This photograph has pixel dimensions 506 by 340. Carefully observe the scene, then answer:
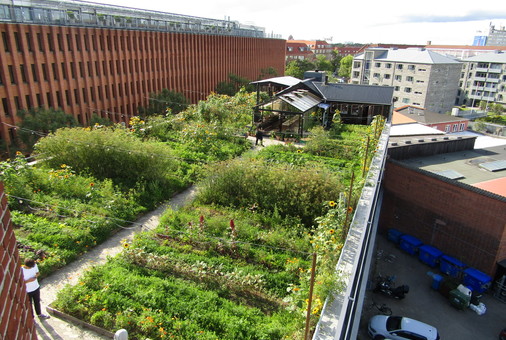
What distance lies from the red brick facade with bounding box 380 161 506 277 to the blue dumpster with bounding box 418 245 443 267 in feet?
1.77

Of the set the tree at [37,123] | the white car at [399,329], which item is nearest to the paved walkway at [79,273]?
the white car at [399,329]

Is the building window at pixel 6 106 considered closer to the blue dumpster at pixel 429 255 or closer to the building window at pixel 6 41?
the building window at pixel 6 41

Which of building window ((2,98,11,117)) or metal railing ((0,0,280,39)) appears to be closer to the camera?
building window ((2,98,11,117))

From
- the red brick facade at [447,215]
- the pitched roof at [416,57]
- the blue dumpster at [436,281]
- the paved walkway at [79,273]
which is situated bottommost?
the blue dumpster at [436,281]

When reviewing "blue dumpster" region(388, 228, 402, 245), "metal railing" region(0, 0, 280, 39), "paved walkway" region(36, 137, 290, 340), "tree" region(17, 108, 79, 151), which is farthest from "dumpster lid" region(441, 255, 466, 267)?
"metal railing" region(0, 0, 280, 39)

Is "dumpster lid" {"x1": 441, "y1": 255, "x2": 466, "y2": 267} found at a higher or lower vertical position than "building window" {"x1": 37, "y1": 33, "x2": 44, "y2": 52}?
lower

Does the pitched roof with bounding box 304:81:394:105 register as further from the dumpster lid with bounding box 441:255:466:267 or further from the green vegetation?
the dumpster lid with bounding box 441:255:466:267

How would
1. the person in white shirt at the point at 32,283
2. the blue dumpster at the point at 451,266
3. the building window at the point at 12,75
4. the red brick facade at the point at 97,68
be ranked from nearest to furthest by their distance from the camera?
the person in white shirt at the point at 32,283 → the blue dumpster at the point at 451,266 → the building window at the point at 12,75 → the red brick facade at the point at 97,68

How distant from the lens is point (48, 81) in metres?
19.5

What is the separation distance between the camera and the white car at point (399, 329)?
1120 cm

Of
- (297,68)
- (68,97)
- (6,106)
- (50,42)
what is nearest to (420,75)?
(297,68)

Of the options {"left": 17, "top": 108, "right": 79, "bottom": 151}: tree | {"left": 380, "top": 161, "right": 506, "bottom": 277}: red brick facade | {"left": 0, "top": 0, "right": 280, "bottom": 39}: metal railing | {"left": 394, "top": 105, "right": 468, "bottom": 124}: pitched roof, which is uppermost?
A: {"left": 0, "top": 0, "right": 280, "bottom": 39}: metal railing

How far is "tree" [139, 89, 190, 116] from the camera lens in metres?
26.8

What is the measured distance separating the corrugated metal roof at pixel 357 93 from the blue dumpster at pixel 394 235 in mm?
7977
